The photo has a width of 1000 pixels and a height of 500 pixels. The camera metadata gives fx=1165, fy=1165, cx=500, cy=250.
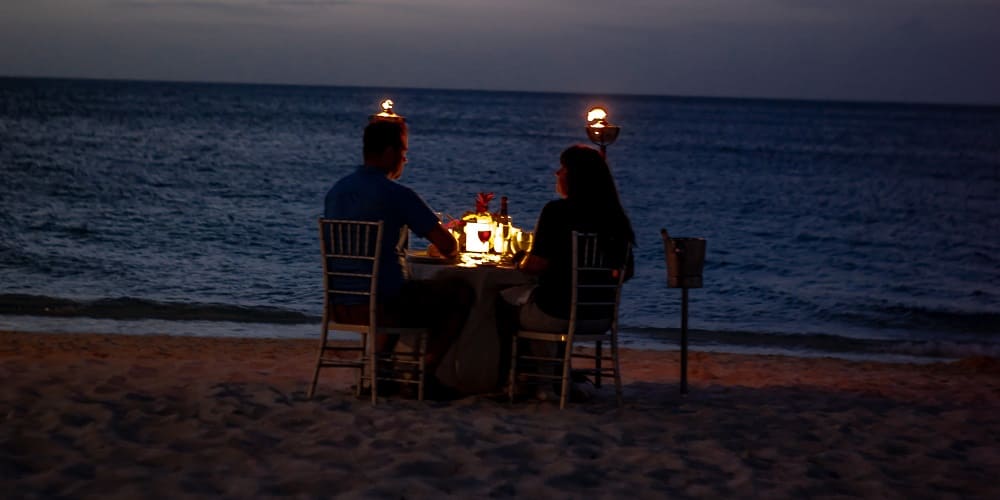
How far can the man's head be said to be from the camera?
557cm

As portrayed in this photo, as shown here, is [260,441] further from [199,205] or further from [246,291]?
[199,205]

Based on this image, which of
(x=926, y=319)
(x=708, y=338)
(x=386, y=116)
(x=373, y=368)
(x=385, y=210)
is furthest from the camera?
(x=926, y=319)

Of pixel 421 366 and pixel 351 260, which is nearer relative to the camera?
pixel 351 260

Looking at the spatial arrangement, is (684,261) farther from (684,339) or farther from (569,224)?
(569,224)

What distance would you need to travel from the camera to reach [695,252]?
242 inches

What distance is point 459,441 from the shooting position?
16.1 ft

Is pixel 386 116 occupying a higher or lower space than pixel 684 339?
higher

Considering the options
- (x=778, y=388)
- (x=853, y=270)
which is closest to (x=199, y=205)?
(x=853, y=270)

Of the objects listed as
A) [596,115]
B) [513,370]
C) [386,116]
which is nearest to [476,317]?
[513,370]

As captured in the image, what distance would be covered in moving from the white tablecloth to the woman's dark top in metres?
0.14

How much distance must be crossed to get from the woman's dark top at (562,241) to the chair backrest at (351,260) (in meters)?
0.77

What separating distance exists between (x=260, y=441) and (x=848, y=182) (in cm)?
3364

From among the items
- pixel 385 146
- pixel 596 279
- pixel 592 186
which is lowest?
pixel 596 279

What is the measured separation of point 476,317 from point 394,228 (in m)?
0.61
